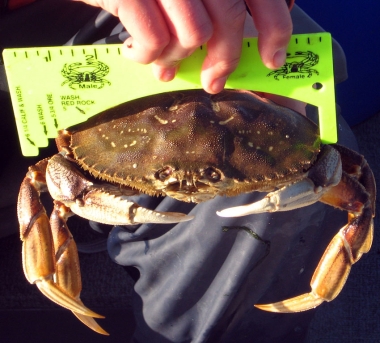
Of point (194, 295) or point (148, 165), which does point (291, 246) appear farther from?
point (148, 165)

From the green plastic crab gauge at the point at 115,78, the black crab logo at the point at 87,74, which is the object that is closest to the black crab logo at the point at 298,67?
the green plastic crab gauge at the point at 115,78

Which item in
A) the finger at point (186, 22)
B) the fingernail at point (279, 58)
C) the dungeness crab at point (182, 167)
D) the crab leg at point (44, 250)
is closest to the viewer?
the finger at point (186, 22)

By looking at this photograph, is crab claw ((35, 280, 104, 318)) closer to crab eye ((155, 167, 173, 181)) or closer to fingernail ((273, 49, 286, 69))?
crab eye ((155, 167, 173, 181))

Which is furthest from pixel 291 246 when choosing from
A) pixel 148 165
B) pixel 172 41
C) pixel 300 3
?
pixel 300 3

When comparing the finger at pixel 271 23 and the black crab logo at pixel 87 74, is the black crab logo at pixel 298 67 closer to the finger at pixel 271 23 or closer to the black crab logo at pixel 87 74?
the finger at pixel 271 23

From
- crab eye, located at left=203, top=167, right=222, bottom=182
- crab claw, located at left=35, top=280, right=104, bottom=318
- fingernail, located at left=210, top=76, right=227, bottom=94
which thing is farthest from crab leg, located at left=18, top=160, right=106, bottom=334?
fingernail, located at left=210, top=76, right=227, bottom=94

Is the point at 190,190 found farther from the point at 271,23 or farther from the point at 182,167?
the point at 271,23
